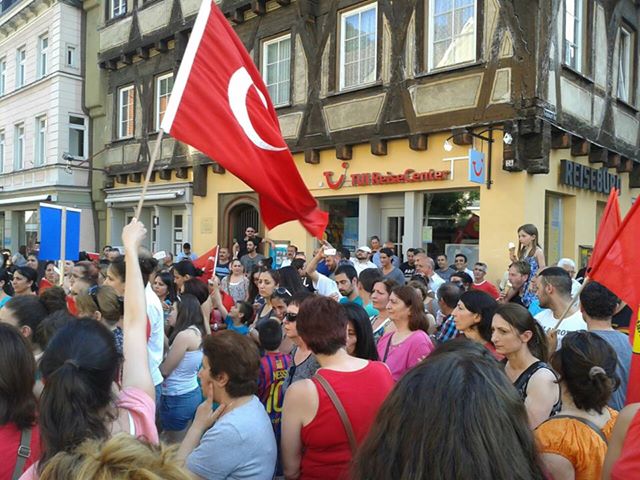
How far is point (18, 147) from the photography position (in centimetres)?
2314

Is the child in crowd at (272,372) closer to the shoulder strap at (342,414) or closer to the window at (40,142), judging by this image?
the shoulder strap at (342,414)

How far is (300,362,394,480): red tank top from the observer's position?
248cm

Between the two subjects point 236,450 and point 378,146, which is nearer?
point 236,450

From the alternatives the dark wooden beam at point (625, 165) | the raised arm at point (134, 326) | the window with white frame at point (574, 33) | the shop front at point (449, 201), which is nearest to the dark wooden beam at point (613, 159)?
the shop front at point (449, 201)

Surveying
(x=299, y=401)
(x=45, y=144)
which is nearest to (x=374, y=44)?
(x=299, y=401)

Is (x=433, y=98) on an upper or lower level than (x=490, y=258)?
upper

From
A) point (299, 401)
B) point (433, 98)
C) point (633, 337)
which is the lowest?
point (299, 401)

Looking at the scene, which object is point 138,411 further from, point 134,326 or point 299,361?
point 299,361

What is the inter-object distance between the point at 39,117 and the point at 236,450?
22515mm

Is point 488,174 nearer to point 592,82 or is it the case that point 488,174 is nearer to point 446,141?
point 446,141

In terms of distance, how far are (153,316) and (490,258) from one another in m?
7.43

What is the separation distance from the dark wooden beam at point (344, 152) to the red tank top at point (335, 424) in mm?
9795

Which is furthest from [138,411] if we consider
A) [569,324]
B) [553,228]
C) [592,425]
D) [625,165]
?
[625,165]

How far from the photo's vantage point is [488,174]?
10.0 metres
